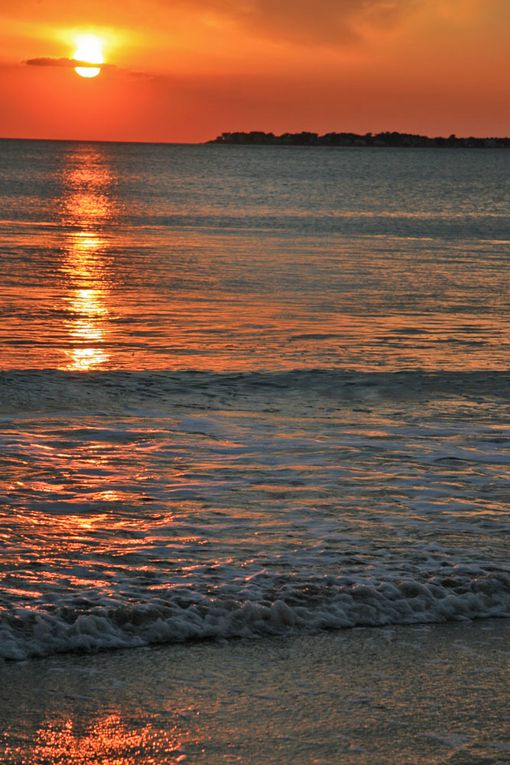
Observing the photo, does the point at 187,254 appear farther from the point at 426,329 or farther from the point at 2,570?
the point at 2,570

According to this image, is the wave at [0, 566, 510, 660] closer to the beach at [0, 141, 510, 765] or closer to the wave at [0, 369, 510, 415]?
the beach at [0, 141, 510, 765]

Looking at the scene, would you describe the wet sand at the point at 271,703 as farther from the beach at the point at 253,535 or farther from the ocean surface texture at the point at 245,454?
the ocean surface texture at the point at 245,454

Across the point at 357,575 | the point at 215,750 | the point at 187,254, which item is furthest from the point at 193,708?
the point at 187,254

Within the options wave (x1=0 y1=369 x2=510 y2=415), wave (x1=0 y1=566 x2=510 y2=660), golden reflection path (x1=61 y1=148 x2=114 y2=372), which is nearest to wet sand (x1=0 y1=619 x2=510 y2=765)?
wave (x1=0 y1=566 x2=510 y2=660)

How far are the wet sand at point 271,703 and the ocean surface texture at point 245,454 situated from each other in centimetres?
28

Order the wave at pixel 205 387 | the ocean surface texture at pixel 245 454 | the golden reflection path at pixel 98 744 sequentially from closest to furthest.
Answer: the golden reflection path at pixel 98 744 < the ocean surface texture at pixel 245 454 < the wave at pixel 205 387

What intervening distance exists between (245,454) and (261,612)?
3.40m

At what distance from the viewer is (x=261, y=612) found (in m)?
5.41

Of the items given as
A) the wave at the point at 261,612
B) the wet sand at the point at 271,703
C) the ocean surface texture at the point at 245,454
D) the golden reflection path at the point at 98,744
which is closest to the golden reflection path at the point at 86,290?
the ocean surface texture at the point at 245,454

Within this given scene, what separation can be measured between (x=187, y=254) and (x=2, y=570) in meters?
25.4

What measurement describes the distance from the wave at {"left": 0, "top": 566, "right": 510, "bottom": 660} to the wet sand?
122 millimetres

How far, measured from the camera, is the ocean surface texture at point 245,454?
5.60m

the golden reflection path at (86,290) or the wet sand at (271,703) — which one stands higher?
the golden reflection path at (86,290)

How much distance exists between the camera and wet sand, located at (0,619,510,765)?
4.05m
